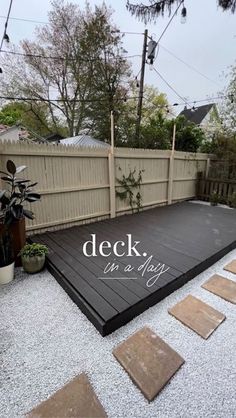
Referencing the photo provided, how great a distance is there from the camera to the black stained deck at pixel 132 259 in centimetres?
178

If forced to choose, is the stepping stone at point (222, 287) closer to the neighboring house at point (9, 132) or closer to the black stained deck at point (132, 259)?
the black stained deck at point (132, 259)

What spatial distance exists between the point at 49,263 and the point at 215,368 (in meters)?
1.96

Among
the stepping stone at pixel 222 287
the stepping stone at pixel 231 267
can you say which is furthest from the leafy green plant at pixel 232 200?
the stepping stone at pixel 222 287

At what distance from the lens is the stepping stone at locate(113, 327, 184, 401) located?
122 centimetres

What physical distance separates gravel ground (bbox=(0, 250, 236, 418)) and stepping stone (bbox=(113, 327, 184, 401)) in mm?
38

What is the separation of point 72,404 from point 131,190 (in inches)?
150

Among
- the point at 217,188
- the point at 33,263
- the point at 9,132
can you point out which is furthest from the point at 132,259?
the point at 9,132

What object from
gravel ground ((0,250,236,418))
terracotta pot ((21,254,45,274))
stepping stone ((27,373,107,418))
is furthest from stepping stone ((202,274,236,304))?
terracotta pot ((21,254,45,274))

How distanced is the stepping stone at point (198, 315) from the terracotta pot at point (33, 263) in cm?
158

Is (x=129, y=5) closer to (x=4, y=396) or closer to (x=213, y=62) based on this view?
(x=4, y=396)

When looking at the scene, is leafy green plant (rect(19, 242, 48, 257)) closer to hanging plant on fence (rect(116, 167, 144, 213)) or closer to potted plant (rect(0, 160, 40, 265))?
potted plant (rect(0, 160, 40, 265))

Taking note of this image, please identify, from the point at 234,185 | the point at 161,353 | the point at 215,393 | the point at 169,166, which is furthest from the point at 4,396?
the point at 234,185

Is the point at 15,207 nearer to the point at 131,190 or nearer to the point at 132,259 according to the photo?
the point at 132,259

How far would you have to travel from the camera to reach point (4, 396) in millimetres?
1161
